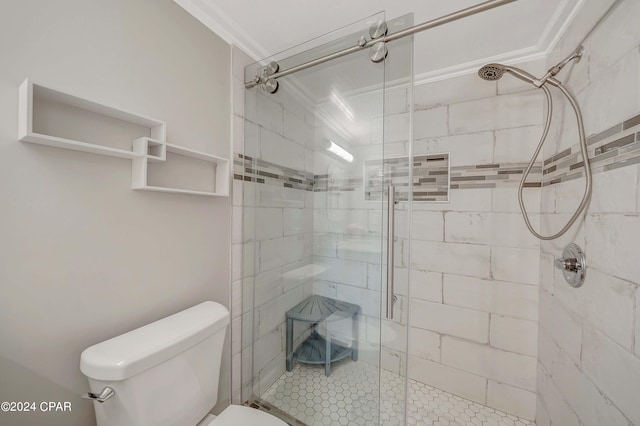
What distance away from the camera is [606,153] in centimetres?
93

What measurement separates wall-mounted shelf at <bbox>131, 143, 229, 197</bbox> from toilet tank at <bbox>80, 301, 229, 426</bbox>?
0.54 metres

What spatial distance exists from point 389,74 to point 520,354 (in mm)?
1887

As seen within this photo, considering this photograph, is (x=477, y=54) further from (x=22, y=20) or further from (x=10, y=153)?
(x=10, y=153)

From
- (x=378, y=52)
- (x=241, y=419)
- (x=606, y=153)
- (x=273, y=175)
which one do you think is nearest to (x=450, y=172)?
(x=606, y=153)

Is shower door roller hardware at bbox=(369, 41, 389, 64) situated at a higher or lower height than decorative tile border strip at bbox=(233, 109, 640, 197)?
higher

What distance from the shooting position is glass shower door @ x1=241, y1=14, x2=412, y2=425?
1187mm

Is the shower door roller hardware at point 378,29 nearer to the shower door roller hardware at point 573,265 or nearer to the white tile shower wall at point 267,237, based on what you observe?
the white tile shower wall at point 267,237

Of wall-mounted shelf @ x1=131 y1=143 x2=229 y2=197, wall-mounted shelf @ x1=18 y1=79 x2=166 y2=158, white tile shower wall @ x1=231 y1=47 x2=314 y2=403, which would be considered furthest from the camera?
white tile shower wall @ x1=231 y1=47 x2=314 y2=403

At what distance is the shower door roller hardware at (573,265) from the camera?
41.5 inches

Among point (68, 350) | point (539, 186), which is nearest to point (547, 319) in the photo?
point (539, 186)

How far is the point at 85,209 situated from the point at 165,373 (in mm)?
641

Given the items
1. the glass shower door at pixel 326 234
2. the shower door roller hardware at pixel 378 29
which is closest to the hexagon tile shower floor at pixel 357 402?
the glass shower door at pixel 326 234

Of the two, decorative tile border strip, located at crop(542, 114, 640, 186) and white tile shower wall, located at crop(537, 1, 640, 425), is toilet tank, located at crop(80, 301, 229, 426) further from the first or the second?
decorative tile border strip, located at crop(542, 114, 640, 186)

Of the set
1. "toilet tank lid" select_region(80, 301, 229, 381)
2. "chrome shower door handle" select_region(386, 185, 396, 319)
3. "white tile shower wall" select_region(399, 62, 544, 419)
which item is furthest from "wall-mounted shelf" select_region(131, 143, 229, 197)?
Answer: "white tile shower wall" select_region(399, 62, 544, 419)
